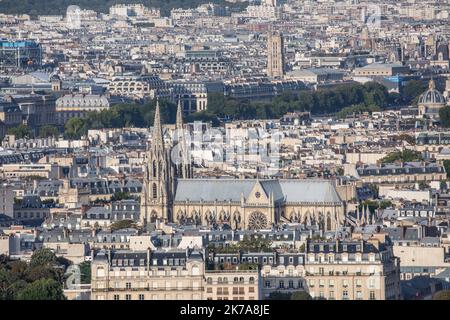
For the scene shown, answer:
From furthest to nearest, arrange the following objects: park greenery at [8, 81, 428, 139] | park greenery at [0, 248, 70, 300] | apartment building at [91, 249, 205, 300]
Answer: park greenery at [8, 81, 428, 139], apartment building at [91, 249, 205, 300], park greenery at [0, 248, 70, 300]

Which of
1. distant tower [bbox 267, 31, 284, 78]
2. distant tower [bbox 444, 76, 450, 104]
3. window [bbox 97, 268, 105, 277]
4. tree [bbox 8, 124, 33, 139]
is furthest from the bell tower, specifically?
distant tower [bbox 267, 31, 284, 78]

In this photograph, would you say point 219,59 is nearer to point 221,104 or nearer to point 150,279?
point 221,104

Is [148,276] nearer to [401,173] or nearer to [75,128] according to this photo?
[401,173]

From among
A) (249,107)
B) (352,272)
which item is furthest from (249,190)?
(249,107)

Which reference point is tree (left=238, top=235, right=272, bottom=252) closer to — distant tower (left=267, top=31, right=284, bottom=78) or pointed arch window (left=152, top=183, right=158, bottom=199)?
pointed arch window (left=152, top=183, right=158, bottom=199)

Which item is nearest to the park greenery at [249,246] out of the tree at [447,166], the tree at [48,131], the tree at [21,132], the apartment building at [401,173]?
the apartment building at [401,173]

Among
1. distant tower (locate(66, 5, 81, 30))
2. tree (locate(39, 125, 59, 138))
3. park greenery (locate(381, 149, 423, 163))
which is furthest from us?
distant tower (locate(66, 5, 81, 30))
